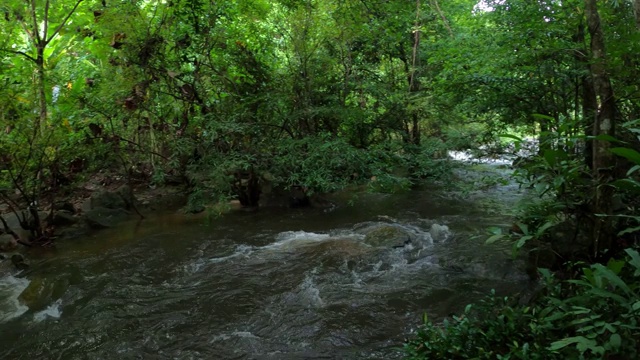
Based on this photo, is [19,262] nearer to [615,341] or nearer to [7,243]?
[7,243]

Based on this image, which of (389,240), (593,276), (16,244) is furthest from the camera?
(16,244)

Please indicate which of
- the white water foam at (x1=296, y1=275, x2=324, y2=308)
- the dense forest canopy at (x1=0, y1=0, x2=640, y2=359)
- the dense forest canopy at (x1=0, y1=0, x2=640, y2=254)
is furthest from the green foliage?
the dense forest canopy at (x1=0, y1=0, x2=640, y2=254)

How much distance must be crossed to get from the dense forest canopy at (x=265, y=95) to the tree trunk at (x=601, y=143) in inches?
71.3

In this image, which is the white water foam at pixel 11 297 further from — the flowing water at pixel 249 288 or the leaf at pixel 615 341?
the leaf at pixel 615 341

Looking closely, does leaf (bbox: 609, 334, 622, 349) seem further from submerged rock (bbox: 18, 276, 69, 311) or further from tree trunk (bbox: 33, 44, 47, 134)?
tree trunk (bbox: 33, 44, 47, 134)

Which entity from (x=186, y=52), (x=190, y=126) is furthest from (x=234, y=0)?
(x=190, y=126)

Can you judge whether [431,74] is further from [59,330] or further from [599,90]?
[59,330]

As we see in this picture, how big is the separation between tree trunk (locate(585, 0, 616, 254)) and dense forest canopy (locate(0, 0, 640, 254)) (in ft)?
5.94

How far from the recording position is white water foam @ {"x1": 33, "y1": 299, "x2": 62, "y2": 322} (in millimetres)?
5290

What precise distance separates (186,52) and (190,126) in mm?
1562

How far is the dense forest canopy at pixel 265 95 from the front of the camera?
760 centimetres

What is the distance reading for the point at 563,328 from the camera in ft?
9.51

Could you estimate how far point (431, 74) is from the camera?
1115cm

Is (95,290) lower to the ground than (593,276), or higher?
lower
